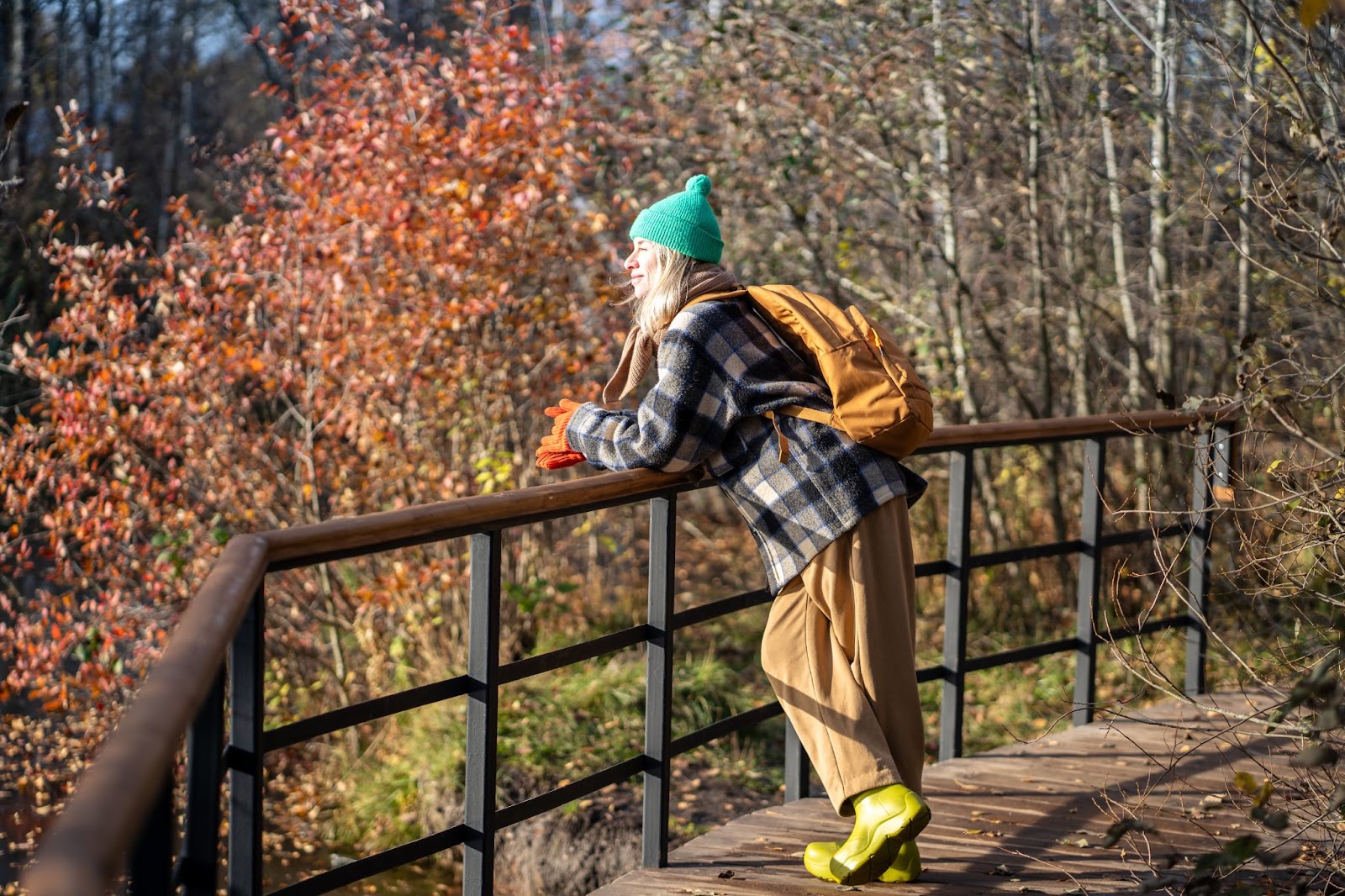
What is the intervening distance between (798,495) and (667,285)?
57 cm

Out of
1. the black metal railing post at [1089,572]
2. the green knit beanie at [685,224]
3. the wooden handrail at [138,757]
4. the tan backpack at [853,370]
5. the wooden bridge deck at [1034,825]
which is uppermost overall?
the green knit beanie at [685,224]

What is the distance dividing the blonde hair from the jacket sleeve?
0.38 feet

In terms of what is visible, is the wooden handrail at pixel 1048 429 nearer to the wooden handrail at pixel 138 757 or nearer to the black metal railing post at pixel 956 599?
the black metal railing post at pixel 956 599

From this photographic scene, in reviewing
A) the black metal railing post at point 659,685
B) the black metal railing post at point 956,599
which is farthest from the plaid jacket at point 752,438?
the black metal railing post at point 956,599

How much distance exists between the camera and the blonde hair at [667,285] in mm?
3221

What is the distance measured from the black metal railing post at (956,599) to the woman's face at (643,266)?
4.72 ft

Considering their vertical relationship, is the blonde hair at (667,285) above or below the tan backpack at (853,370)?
above

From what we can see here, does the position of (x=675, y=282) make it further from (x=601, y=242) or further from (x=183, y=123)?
Answer: (x=183, y=123)

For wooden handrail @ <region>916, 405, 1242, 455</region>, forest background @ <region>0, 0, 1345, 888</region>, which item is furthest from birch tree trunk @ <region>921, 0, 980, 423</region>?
wooden handrail @ <region>916, 405, 1242, 455</region>

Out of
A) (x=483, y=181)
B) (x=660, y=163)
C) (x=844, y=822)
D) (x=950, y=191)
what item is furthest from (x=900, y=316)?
(x=844, y=822)

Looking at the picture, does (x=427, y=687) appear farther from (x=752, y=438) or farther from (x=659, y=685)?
(x=752, y=438)

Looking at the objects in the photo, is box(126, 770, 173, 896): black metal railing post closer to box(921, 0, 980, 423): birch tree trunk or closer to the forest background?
the forest background

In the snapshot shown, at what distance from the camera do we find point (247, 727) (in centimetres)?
235

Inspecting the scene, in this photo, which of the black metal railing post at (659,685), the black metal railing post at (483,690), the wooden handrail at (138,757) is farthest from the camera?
the black metal railing post at (659,685)
